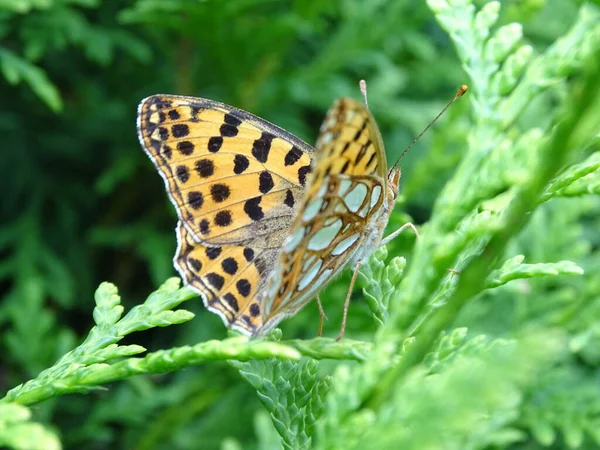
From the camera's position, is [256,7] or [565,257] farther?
[256,7]

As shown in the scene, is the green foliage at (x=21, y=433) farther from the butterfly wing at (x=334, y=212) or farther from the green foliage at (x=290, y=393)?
the butterfly wing at (x=334, y=212)

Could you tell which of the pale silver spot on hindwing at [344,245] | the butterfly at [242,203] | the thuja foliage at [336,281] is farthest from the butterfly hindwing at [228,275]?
the pale silver spot on hindwing at [344,245]

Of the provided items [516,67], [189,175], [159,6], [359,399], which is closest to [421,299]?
[359,399]

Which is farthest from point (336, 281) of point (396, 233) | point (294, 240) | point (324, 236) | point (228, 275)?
point (294, 240)

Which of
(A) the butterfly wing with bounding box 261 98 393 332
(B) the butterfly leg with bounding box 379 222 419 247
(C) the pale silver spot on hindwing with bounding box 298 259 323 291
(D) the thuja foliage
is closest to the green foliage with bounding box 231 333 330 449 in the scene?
(D) the thuja foliage

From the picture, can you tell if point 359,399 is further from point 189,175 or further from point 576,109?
point 189,175

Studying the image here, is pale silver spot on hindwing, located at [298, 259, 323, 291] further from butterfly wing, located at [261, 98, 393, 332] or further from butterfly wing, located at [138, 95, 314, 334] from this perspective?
butterfly wing, located at [138, 95, 314, 334]

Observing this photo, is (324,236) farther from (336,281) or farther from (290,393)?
(336,281)
